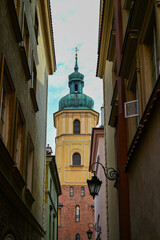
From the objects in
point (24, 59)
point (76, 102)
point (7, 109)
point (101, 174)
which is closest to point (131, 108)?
point (7, 109)

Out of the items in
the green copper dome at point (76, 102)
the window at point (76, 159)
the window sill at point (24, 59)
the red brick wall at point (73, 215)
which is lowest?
the window sill at point (24, 59)

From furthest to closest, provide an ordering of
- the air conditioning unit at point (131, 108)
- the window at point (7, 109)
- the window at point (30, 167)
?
the window at point (30, 167) → the air conditioning unit at point (131, 108) → the window at point (7, 109)

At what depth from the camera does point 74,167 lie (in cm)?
6072

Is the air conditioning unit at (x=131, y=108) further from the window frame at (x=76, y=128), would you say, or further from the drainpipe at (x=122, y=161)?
the window frame at (x=76, y=128)

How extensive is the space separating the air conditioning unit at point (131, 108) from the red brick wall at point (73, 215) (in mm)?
50258

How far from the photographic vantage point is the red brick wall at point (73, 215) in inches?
2317

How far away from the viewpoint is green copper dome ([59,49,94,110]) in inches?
2675

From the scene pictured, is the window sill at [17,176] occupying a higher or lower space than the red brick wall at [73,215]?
lower

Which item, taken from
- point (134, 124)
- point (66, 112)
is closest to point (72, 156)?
point (66, 112)

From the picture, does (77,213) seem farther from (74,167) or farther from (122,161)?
(122,161)

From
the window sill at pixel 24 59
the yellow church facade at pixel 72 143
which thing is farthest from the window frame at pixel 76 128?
the window sill at pixel 24 59

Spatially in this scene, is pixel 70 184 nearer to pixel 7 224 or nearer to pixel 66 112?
pixel 66 112

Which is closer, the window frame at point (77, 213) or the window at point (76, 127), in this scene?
the window frame at point (77, 213)

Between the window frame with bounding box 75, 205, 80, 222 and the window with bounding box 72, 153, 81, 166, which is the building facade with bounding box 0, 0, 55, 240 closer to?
the window frame with bounding box 75, 205, 80, 222
